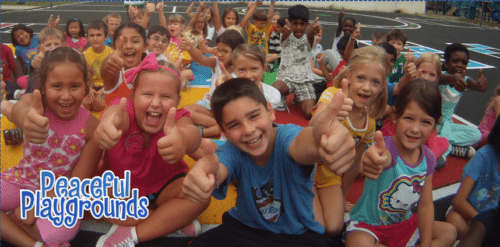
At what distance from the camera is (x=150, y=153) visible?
2164mm

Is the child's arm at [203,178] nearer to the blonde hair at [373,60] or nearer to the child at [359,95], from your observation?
the child at [359,95]

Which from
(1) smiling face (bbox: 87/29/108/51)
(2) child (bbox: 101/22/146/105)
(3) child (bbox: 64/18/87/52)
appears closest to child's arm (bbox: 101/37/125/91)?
(2) child (bbox: 101/22/146/105)

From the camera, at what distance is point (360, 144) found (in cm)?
268

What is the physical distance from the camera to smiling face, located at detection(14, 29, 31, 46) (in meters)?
5.12

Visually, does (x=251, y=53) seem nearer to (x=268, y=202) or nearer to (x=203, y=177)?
(x=268, y=202)

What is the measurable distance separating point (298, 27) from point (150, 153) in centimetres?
312

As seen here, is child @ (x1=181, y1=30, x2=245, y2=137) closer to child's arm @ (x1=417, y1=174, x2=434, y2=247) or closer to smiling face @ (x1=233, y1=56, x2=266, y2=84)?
smiling face @ (x1=233, y1=56, x2=266, y2=84)

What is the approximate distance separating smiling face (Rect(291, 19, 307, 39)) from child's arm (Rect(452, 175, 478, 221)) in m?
3.03

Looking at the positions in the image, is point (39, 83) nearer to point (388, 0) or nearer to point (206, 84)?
point (206, 84)

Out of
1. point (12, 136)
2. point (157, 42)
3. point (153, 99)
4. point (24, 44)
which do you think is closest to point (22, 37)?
point (24, 44)

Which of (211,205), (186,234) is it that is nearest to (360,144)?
(211,205)

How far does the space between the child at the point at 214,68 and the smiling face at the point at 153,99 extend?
147 cm

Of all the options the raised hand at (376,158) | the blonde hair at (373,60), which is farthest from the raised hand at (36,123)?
the blonde hair at (373,60)

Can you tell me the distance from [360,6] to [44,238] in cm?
2759
